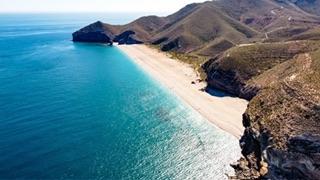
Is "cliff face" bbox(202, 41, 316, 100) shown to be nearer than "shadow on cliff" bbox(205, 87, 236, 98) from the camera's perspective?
No

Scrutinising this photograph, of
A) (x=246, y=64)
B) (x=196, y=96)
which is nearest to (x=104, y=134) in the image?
(x=196, y=96)

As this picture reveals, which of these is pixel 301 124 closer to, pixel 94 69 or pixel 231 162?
pixel 231 162

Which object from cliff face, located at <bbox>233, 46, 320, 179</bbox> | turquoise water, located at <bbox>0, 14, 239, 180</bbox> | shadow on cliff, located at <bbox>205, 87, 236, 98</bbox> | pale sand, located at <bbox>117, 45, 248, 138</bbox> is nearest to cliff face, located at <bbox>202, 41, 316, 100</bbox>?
shadow on cliff, located at <bbox>205, 87, 236, 98</bbox>

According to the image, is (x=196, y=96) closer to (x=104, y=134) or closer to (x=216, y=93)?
(x=216, y=93)

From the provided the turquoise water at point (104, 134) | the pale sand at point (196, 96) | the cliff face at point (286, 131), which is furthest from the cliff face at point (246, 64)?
the cliff face at point (286, 131)

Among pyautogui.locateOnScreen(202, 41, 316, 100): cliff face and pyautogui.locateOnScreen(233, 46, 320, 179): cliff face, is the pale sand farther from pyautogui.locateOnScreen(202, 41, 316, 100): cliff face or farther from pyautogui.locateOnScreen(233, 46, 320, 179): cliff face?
pyautogui.locateOnScreen(233, 46, 320, 179): cliff face

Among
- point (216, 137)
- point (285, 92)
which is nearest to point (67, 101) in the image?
point (216, 137)

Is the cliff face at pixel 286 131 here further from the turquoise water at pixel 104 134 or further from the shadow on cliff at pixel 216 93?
the shadow on cliff at pixel 216 93
